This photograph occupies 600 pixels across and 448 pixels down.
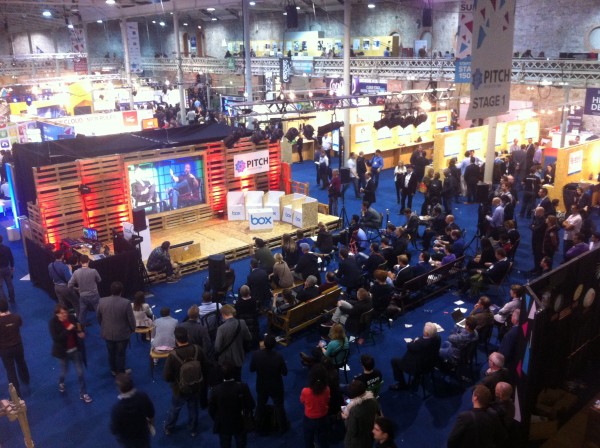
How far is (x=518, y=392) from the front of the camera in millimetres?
5594

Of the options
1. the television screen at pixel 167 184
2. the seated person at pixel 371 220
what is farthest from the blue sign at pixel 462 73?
the television screen at pixel 167 184

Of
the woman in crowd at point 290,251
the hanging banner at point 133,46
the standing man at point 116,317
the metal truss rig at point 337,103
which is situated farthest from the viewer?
the hanging banner at point 133,46

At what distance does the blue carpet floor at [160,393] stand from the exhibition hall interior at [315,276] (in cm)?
3

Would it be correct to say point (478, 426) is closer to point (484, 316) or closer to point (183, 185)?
point (484, 316)

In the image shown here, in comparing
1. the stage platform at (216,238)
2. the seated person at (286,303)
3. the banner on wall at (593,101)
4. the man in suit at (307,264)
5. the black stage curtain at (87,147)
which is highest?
the banner on wall at (593,101)

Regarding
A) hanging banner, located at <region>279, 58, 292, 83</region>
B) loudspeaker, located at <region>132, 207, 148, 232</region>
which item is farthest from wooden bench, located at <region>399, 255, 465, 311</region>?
hanging banner, located at <region>279, 58, 292, 83</region>

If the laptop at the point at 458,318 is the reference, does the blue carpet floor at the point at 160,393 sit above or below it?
below

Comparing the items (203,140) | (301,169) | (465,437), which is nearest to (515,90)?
(301,169)

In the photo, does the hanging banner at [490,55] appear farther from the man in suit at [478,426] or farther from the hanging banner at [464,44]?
the hanging banner at [464,44]

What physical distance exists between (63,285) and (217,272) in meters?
2.38

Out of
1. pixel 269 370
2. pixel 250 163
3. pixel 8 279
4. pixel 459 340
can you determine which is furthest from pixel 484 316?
pixel 250 163

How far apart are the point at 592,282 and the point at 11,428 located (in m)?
6.91

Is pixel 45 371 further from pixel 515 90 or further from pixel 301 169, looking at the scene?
pixel 515 90

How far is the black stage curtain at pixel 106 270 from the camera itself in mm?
9070
